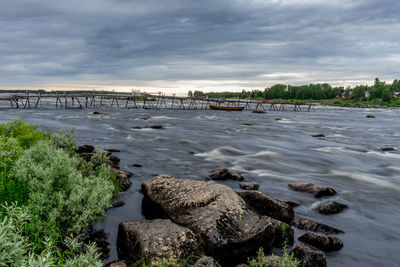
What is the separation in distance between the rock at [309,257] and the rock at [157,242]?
216cm

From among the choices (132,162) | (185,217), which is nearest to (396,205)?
(185,217)

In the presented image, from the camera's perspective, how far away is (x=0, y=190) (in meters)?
5.88

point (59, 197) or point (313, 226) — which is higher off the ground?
point (59, 197)

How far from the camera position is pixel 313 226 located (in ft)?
24.3

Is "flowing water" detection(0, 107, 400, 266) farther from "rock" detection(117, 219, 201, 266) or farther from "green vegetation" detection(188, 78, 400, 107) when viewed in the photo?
"green vegetation" detection(188, 78, 400, 107)

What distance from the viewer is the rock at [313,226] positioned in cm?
738

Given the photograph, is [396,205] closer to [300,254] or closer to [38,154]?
[300,254]

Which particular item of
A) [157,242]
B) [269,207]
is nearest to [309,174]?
[269,207]

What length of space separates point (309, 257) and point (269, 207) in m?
2.03

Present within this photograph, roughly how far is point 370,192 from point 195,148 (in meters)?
11.4

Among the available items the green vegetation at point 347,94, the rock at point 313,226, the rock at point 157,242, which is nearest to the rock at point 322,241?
the rock at point 313,226

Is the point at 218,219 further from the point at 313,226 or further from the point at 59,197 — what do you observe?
the point at 59,197

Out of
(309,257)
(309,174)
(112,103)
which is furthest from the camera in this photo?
(112,103)

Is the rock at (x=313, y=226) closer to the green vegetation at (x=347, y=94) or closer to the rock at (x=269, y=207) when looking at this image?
the rock at (x=269, y=207)
